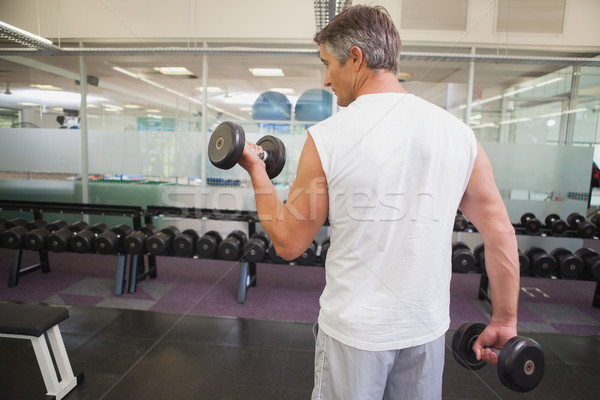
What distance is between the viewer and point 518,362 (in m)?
0.78

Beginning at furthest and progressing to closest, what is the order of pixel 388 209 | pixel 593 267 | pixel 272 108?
pixel 272 108
pixel 593 267
pixel 388 209

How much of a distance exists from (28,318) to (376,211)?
177cm

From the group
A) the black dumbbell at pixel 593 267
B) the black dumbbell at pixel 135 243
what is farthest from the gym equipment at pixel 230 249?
the black dumbbell at pixel 593 267

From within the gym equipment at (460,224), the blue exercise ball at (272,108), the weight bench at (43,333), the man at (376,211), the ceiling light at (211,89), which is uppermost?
the ceiling light at (211,89)

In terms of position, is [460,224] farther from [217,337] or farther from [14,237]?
[14,237]

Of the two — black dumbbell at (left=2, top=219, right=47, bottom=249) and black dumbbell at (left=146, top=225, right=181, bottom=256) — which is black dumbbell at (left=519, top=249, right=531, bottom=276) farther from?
black dumbbell at (left=2, top=219, right=47, bottom=249)

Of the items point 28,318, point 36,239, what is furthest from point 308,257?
point 36,239

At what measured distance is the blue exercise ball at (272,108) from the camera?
169 inches

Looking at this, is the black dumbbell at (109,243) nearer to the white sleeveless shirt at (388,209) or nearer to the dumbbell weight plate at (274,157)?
the dumbbell weight plate at (274,157)

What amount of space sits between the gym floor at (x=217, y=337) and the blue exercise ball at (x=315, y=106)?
6.21 feet

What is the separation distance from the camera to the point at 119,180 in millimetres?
4500

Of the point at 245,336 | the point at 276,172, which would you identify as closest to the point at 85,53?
the point at 245,336

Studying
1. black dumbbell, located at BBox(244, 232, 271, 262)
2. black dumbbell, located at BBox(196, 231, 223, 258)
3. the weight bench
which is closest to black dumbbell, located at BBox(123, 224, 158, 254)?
black dumbbell, located at BBox(196, 231, 223, 258)

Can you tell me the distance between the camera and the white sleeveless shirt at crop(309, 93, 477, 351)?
0.64m
